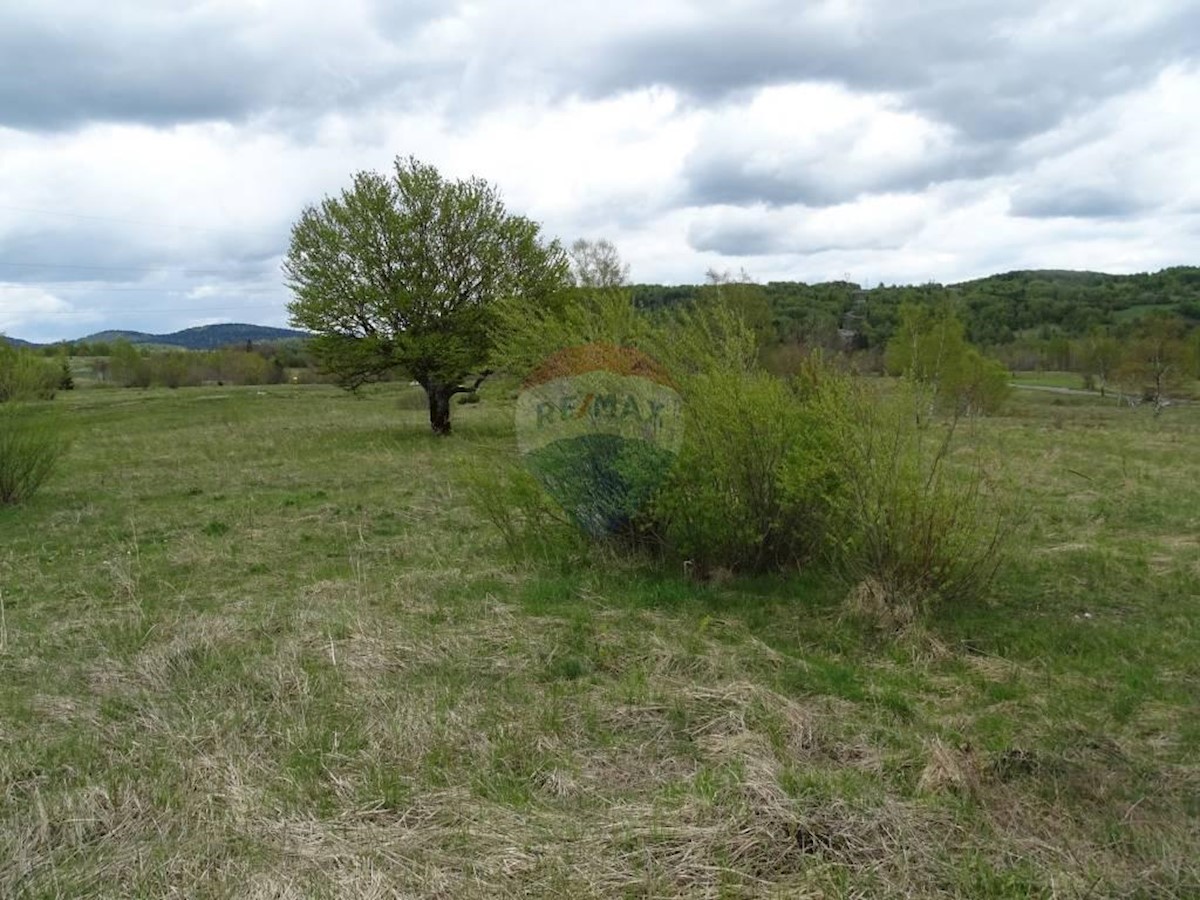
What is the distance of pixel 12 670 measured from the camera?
17.5ft

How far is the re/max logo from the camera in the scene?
6.98 metres

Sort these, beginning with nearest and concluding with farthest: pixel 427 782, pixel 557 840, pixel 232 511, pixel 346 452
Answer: pixel 557 840 → pixel 427 782 → pixel 232 511 → pixel 346 452

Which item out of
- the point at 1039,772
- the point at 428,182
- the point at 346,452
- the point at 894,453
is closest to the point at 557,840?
the point at 1039,772

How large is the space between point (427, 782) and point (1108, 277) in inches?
4778

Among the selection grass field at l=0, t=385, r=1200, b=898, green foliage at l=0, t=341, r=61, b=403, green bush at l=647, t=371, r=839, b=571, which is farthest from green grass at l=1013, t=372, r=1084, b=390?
green foliage at l=0, t=341, r=61, b=403

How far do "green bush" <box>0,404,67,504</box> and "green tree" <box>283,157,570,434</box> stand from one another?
9.22 metres

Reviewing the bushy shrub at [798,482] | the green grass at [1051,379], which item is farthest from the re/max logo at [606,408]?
the green grass at [1051,379]

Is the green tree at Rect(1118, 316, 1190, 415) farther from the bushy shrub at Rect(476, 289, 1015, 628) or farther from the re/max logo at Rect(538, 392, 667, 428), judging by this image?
the re/max logo at Rect(538, 392, 667, 428)

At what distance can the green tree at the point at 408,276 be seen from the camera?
70.9ft

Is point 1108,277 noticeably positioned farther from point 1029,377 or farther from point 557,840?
point 557,840

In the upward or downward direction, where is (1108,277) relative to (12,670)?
upward

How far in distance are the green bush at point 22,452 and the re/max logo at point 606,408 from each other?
422 inches

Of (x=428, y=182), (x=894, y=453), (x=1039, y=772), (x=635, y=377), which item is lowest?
(x=1039, y=772)

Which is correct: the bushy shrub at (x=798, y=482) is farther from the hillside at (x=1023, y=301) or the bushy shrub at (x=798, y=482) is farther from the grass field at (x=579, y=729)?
the hillside at (x=1023, y=301)
